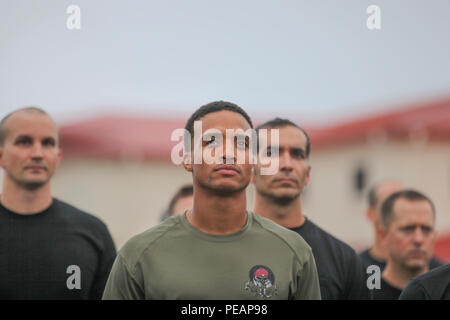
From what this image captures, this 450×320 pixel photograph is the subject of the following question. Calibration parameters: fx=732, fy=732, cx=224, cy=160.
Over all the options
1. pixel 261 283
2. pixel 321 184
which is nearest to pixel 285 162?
pixel 261 283

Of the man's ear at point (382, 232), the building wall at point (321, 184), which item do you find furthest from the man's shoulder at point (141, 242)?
the building wall at point (321, 184)

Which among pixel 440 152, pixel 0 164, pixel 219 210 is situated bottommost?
pixel 219 210

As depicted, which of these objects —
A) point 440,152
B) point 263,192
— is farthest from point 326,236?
point 440,152

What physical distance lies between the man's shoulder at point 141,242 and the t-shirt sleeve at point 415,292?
112 cm

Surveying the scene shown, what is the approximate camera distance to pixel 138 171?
16.8m

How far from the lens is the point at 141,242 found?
2.98 meters

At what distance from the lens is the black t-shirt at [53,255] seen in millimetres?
3875

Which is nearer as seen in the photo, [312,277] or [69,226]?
[312,277]

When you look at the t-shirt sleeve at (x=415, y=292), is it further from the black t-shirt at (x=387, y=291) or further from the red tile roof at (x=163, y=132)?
the red tile roof at (x=163, y=132)

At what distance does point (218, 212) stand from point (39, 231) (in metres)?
1.44

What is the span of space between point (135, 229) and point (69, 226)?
12023mm

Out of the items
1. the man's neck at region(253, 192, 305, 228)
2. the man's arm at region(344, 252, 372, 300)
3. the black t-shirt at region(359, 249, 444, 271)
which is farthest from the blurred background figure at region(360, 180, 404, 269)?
the man's neck at region(253, 192, 305, 228)

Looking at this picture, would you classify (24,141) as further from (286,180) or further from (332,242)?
(332,242)

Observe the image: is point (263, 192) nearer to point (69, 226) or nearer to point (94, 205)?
point (69, 226)
